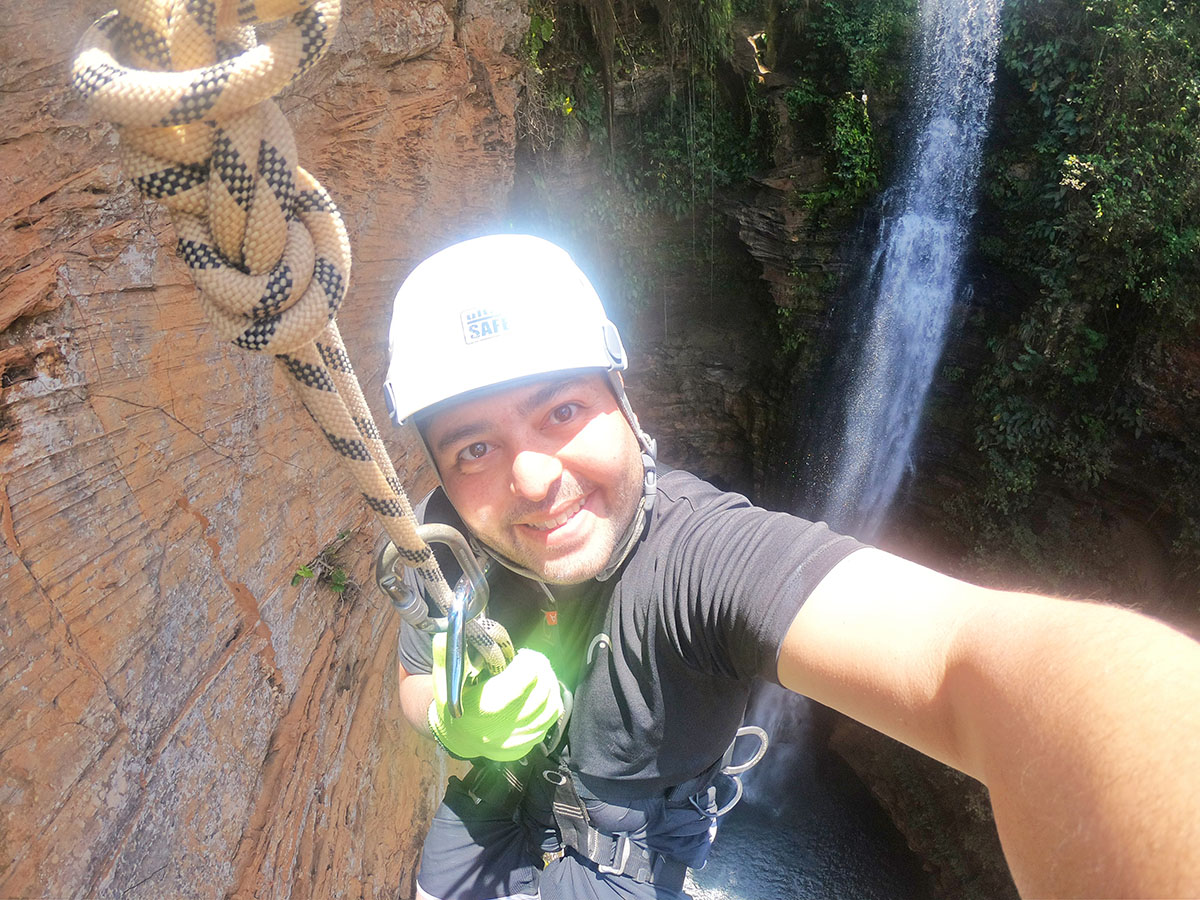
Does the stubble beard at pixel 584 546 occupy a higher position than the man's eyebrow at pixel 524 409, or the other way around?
the man's eyebrow at pixel 524 409

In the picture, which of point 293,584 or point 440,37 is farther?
point 440,37

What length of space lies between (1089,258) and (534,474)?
904cm

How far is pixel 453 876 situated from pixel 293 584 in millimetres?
1163

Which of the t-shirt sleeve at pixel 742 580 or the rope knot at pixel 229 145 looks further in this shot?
the t-shirt sleeve at pixel 742 580

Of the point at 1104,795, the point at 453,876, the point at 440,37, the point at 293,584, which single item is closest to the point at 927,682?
the point at 1104,795

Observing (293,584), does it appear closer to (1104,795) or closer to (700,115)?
(1104,795)

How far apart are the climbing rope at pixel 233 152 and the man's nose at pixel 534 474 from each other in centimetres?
49

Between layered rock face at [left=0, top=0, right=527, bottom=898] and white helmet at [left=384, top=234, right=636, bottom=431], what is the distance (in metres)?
0.71

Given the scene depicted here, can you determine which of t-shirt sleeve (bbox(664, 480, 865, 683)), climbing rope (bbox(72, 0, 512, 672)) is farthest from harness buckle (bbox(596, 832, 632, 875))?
climbing rope (bbox(72, 0, 512, 672))

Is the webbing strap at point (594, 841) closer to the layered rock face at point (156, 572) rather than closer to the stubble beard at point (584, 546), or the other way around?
the stubble beard at point (584, 546)

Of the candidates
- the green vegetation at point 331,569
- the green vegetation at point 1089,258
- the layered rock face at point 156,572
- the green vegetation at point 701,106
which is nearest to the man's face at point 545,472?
the layered rock face at point 156,572

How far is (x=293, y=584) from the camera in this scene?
254cm

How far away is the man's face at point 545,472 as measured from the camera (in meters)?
1.47

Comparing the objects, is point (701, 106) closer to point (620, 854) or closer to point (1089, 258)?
point (1089, 258)
